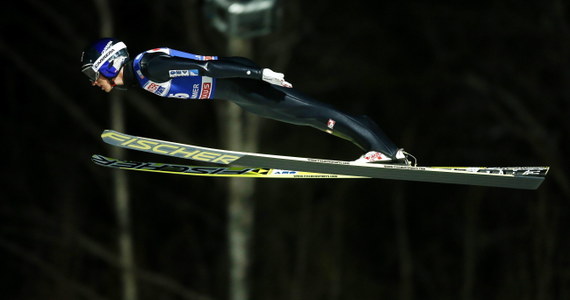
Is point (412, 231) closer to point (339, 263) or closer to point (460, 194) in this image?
point (460, 194)

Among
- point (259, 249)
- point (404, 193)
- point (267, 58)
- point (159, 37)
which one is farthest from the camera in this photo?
point (404, 193)

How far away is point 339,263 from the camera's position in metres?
15.5

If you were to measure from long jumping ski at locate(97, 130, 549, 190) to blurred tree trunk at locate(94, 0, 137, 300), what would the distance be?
584 cm

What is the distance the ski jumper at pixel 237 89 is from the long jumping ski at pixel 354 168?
0.25m

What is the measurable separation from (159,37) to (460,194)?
713 cm

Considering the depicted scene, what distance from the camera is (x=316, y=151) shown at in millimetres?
15711

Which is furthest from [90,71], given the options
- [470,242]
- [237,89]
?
[470,242]

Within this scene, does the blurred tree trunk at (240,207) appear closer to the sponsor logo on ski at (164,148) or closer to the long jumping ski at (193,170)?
the long jumping ski at (193,170)

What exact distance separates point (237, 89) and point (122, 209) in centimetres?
753

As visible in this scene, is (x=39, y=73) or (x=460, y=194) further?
(x=460, y=194)

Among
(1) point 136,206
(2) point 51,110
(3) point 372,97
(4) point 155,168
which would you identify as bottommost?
(4) point 155,168

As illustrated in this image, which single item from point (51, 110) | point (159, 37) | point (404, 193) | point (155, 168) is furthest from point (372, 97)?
point (155, 168)

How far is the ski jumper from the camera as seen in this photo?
6.84 meters

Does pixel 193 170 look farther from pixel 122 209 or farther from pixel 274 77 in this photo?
pixel 122 209
